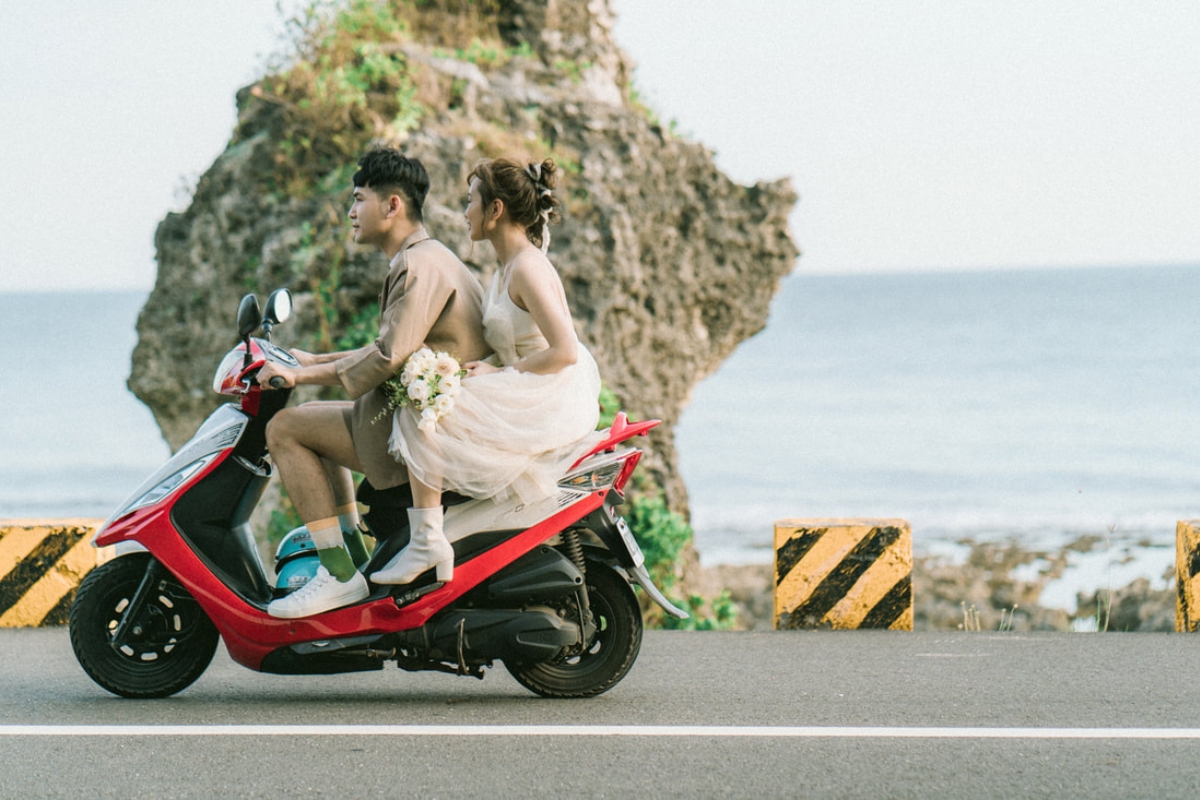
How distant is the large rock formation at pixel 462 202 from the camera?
9.62 m

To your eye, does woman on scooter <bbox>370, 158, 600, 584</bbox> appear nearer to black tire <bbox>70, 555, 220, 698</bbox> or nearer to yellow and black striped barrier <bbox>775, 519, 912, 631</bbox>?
black tire <bbox>70, 555, 220, 698</bbox>

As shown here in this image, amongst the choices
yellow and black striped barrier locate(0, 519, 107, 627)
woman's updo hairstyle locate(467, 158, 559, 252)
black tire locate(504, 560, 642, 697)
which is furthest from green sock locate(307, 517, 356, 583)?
yellow and black striped barrier locate(0, 519, 107, 627)

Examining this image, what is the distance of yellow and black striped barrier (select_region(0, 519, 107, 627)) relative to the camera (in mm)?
6703

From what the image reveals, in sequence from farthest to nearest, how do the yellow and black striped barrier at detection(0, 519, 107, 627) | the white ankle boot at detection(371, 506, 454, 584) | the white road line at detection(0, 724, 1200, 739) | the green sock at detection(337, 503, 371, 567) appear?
1. the yellow and black striped barrier at detection(0, 519, 107, 627)
2. the green sock at detection(337, 503, 371, 567)
3. the white ankle boot at detection(371, 506, 454, 584)
4. the white road line at detection(0, 724, 1200, 739)

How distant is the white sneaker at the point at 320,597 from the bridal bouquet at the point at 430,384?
63cm

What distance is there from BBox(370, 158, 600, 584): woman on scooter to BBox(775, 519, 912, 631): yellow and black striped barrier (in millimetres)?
2005

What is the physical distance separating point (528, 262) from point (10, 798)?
7.54ft

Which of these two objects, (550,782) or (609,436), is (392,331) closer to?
(609,436)

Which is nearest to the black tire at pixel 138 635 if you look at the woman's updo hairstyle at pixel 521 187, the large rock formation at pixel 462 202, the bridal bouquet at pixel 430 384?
the bridal bouquet at pixel 430 384

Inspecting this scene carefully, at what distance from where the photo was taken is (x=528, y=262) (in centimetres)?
480

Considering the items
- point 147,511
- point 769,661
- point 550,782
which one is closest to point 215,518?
point 147,511

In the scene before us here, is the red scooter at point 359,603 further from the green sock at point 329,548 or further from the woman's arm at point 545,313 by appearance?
the woman's arm at point 545,313

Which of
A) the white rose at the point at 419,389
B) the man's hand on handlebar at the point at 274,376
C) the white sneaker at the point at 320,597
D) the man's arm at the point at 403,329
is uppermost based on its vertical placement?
the man's arm at the point at 403,329

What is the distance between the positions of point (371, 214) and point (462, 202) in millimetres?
4580
